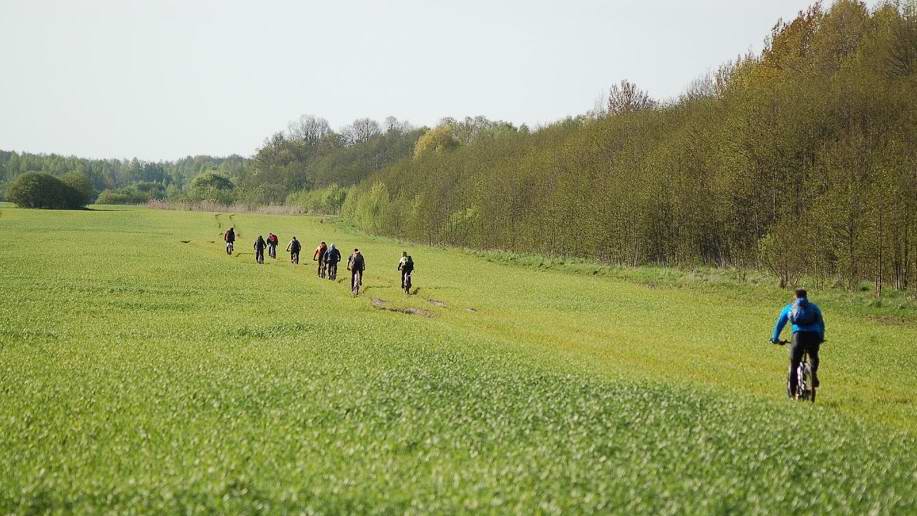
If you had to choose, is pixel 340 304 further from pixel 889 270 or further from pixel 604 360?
pixel 889 270

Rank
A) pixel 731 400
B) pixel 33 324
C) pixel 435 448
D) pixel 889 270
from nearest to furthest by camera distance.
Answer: pixel 435 448 → pixel 731 400 → pixel 33 324 → pixel 889 270

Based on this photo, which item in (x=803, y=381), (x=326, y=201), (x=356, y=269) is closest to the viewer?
(x=803, y=381)

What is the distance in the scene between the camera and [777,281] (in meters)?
50.9

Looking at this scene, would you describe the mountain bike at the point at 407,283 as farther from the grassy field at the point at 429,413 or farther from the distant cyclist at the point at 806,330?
the distant cyclist at the point at 806,330

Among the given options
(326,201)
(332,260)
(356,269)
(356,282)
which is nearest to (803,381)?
(356,269)

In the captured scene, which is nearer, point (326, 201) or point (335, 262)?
point (335, 262)

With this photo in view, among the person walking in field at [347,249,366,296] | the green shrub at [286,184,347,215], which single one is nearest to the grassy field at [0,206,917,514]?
the person walking in field at [347,249,366,296]

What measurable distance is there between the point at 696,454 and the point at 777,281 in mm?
43790

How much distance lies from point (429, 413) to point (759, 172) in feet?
177

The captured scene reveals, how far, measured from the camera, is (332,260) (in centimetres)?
5322

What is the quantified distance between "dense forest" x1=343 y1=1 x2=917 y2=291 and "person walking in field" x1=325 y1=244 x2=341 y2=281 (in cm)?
3240

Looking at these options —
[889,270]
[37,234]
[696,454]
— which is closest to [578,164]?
[889,270]

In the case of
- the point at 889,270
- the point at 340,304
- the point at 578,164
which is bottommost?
the point at 340,304

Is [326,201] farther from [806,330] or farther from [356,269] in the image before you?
[806,330]
